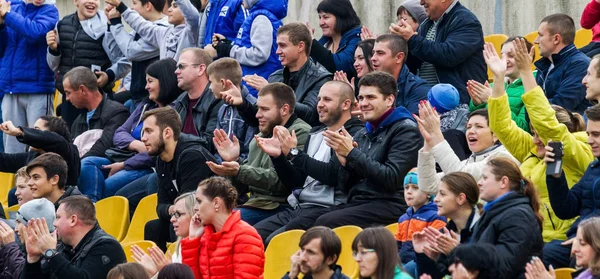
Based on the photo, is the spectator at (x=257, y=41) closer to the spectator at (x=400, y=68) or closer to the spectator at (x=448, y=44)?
the spectator at (x=448, y=44)

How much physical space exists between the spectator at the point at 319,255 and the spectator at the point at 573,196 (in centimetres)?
136

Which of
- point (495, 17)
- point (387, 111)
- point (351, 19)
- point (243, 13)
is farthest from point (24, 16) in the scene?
point (387, 111)

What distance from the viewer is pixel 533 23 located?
40.4 feet

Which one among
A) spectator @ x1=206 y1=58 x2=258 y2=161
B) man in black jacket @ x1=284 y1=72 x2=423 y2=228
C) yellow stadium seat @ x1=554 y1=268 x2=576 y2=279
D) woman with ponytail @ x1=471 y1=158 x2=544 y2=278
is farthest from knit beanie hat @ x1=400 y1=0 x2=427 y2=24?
yellow stadium seat @ x1=554 y1=268 x2=576 y2=279

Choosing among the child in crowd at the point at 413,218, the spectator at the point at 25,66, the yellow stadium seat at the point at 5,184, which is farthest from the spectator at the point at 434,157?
the spectator at the point at 25,66

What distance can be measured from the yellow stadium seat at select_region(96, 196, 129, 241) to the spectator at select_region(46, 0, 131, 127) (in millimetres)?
2802

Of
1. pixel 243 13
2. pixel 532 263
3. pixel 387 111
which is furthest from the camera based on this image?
pixel 243 13

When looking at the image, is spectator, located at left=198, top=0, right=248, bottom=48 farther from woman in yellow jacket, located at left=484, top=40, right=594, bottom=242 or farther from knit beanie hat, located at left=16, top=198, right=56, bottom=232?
woman in yellow jacket, located at left=484, top=40, right=594, bottom=242

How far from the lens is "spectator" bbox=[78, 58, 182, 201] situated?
447 inches

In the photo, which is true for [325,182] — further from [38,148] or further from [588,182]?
[38,148]

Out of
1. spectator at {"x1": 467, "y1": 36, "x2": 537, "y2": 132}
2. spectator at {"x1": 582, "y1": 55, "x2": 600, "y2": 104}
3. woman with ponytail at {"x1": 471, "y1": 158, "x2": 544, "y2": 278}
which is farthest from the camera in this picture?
spectator at {"x1": 467, "y1": 36, "x2": 537, "y2": 132}

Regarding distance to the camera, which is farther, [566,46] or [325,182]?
[566,46]

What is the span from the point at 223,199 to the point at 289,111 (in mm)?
1698

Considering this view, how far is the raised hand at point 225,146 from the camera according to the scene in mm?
9648
